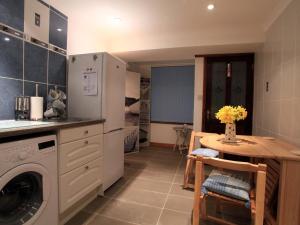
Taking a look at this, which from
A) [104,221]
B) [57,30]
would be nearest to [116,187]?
[104,221]

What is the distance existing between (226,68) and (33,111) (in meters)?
3.22

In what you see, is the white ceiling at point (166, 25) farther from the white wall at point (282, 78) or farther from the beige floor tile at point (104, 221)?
the beige floor tile at point (104, 221)

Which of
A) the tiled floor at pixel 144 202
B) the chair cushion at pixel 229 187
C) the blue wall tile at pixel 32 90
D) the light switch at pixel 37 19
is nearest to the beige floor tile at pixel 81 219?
the tiled floor at pixel 144 202

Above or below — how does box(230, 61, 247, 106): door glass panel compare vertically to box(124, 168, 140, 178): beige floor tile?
above

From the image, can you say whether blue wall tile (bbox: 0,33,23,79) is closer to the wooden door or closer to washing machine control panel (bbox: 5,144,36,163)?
washing machine control panel (bbox: 5,144,36,163)

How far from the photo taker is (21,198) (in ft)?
4.11

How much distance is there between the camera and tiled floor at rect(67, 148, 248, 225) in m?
1.67

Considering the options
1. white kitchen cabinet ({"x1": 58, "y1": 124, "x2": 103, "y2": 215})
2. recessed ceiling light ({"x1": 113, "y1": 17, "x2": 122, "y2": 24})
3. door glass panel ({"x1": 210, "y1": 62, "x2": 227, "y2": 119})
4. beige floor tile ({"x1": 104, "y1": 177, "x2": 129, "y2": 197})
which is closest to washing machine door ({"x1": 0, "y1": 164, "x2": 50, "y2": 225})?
white kitchen cabinet ({"x1": 58, "y1": 124, "x2": 103, "y2": 215})

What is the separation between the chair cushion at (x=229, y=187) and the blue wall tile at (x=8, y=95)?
72.2 inches

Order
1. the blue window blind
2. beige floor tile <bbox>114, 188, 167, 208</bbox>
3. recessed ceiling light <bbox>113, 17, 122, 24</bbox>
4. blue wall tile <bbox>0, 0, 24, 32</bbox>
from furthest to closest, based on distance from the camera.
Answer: the blue window blind, recessed ceiling light <bbox>113, 17, 122, 24</bbox>, beige floor tile <bbox>114, 188, 167, 208</bbox>, blue wall tile <bbox>0, 0, 24, 32</bbox>

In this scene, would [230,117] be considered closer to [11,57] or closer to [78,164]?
[78,164]

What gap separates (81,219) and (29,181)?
67 cm

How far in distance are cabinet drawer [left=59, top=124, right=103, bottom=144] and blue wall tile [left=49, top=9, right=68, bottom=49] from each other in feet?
3.78

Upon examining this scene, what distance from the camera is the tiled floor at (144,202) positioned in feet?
5.48
